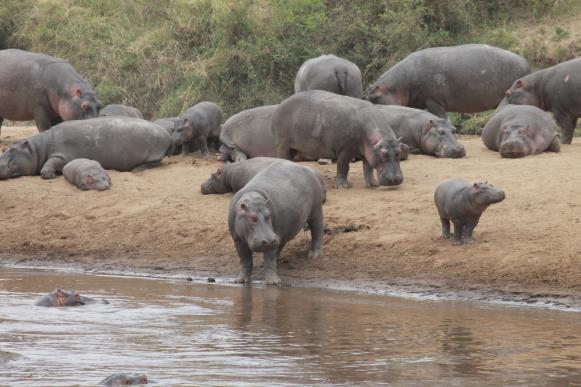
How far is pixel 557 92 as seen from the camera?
1580cm

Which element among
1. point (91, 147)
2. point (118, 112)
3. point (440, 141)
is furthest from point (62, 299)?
point (118, 112)

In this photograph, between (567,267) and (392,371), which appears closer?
(392,371)

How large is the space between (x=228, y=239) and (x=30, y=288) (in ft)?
6.84

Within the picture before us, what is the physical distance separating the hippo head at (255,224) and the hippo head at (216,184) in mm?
2627

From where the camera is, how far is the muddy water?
23.2 ft

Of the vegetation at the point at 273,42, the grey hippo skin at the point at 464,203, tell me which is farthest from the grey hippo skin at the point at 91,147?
the vegetation at the point at 273,42

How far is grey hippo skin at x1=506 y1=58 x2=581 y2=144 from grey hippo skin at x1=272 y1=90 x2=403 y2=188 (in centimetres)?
333

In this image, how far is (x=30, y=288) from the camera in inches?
422

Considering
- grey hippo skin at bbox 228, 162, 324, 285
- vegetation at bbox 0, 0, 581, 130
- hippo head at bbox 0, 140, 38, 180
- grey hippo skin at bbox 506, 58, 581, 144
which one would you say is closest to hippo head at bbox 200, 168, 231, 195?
grey hippo skin at bbox 228, 162, 324, 285

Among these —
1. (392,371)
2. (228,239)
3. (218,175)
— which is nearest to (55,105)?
(218,175)

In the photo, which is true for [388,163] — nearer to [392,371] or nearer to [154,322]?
[154,322]

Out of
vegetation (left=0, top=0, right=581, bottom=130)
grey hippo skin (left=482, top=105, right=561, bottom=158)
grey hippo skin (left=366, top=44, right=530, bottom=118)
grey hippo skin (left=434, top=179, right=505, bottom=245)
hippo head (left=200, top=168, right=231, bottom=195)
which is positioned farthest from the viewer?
vegetation (left=0, top=0, right=581, bottom=130)

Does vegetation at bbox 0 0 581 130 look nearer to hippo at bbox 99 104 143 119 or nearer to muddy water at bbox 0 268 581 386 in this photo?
hippo at bbox 99 104 143 119

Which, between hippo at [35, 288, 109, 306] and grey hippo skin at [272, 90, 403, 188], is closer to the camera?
hippo at [35, 288, 109, 306]
